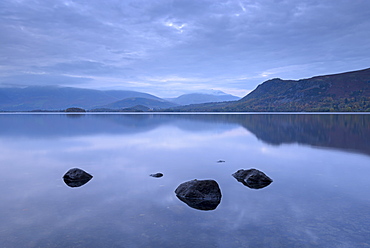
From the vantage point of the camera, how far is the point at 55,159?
28.8 metres

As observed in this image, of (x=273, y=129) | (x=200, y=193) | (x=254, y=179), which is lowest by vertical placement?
(x=273, y=129)

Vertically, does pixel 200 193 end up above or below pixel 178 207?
above

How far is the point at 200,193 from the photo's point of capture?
50.4 ft

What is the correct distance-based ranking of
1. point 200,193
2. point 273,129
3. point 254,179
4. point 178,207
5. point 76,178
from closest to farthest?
point 178,207, point 200,193, point 254,179, point 76,178, point 273,129

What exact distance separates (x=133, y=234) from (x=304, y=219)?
7.23 m

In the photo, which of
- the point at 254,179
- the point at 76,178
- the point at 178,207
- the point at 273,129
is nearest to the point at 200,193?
the point at 178,207

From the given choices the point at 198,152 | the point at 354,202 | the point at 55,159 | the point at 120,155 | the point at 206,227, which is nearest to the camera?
the point at 206,227

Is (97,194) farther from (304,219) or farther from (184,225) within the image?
(304,219)

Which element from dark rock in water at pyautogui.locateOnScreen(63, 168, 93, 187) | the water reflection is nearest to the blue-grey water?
dark rock in water at pyautogui.locateOnScreen(63, 168, 93, 187)

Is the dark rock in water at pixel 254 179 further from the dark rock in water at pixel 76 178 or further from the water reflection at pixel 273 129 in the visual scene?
the water reflection at pixel 273 129

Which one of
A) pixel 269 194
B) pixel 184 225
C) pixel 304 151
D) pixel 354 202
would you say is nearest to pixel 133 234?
pixel 184 225

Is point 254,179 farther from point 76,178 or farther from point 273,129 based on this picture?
point 273,129

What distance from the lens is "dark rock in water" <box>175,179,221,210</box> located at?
587 inches

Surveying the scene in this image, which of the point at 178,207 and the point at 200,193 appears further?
the point at 200,193
